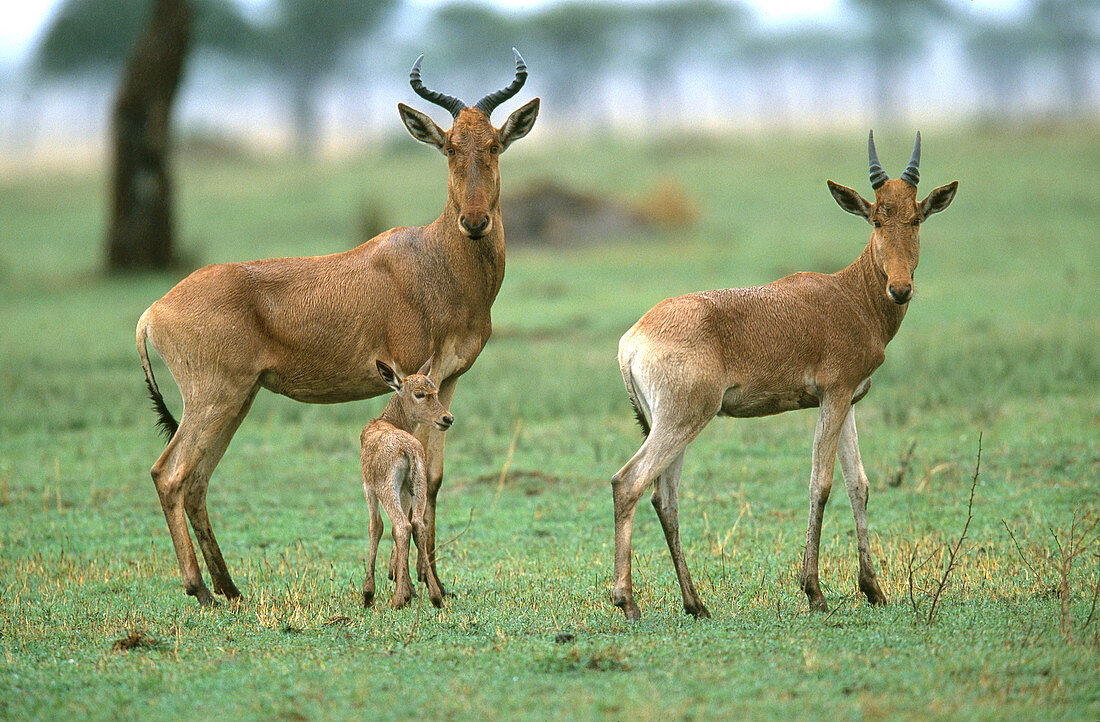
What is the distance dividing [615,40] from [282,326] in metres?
71.5

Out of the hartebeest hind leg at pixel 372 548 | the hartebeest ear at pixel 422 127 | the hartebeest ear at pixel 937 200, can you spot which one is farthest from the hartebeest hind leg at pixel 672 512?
the hartebeest ear at pixel 422 127

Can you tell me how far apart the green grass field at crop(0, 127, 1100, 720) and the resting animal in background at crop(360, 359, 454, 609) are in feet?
0.78

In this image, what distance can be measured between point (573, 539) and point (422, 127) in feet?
11.4

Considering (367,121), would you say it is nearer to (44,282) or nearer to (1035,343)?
(44,282)

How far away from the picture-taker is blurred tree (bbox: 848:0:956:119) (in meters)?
71.2

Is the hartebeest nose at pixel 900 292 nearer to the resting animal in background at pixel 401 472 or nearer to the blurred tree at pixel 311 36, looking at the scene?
the resting animal in background at pixel 401 472

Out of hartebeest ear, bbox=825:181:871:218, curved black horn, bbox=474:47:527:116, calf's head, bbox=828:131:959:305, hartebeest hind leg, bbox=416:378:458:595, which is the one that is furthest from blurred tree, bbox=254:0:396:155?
calf's head, bbox=828:131:959:305

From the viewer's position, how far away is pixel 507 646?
6.45 meters

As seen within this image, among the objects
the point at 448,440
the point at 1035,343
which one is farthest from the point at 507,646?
the point at 1035,343

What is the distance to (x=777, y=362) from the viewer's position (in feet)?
23.8

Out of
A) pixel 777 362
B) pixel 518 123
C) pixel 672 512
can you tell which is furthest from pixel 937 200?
pixel 518 123

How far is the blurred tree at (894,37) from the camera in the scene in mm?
71188

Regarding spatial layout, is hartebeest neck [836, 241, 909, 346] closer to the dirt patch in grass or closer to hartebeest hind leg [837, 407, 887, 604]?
hartebeest hind leg [837, 407, 887, 604]

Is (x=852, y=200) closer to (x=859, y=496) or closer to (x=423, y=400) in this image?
(x=859, y=496)
